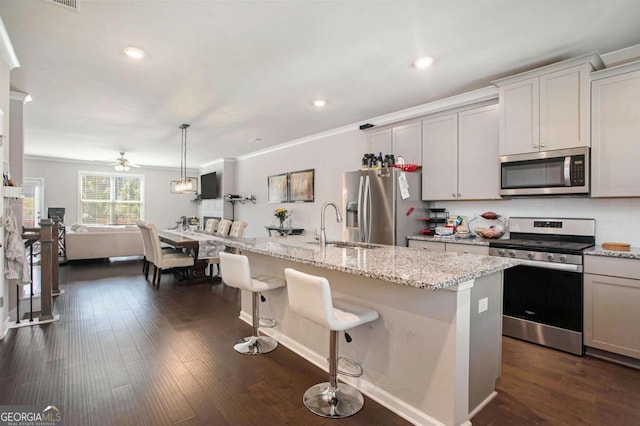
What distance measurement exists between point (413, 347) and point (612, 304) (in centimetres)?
185

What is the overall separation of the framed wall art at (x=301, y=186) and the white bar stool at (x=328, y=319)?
3.93 metres

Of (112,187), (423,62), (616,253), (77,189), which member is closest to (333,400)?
(616,253)

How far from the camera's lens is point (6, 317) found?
326cm

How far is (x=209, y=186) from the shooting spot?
8859mm

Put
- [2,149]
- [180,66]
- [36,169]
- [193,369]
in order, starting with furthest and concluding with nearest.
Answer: [36,169] < [180,66] < [2,149] < [193,369]

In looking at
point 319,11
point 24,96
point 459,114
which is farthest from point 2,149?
point 459,114

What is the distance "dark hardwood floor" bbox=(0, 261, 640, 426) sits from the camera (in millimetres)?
1917

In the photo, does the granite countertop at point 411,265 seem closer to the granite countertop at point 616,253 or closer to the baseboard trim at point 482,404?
the baseboard trim at point 482,404

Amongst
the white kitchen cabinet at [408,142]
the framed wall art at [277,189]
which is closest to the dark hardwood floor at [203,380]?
the white kitchen cabinet at [408,142]

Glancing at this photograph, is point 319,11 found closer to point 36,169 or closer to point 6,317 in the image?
point 6,317

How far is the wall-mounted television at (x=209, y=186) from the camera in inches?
341

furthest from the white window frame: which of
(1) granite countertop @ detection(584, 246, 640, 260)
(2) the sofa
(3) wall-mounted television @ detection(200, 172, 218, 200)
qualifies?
(1) granite countertop @ detection(584, 246, 640, 260)

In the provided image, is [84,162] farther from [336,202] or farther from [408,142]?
[408,142]

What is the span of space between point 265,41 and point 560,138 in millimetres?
2629
